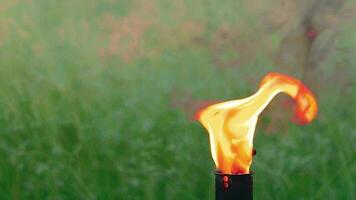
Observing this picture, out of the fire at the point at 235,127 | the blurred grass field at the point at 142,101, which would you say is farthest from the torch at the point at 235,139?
the blurred grass field at the point at 142,101

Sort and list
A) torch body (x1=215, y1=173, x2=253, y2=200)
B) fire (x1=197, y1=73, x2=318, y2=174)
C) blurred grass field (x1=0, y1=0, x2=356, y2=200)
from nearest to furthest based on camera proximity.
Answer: torch body (x1=215, y1=173, x2=253, y2=200)
fire (x1=197, y1=73, x2=318, y2=174)
blurred grass field (x1=0, y1=0, x2=356, y2=200)

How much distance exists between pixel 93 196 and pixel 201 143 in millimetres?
530

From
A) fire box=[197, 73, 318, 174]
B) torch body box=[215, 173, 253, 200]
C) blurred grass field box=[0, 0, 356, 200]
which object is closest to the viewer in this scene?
torch body box=[215, 173, 253, 200]

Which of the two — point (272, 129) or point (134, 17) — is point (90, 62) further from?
point (272, 129)

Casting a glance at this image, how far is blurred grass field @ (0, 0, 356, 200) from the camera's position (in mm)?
3500

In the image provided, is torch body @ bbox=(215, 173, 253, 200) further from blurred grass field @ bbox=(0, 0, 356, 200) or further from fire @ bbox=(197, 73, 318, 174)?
blurred grass field @ bbox=(0, 0, 356, 200)

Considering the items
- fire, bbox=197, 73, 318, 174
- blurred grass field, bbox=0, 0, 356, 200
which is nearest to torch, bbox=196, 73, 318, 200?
fire, bbox=197, 73, 318, 174

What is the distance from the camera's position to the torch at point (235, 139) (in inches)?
66.2

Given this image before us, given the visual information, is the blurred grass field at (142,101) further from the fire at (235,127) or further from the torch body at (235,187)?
the torch body at (235,187)

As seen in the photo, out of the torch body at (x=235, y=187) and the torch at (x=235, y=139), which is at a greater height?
the torch at (x=235, y=139)

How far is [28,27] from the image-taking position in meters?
3.65

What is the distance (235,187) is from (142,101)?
6.31ft

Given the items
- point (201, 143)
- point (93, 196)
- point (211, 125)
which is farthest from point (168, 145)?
point (211, 125)

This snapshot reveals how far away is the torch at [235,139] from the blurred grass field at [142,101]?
4.53ft
